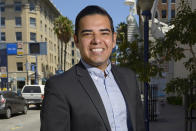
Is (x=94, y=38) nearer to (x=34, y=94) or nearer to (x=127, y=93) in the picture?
(x=127, y=93)

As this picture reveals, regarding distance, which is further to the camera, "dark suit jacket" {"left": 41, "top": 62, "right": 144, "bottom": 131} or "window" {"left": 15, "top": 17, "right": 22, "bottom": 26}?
"window" {"left": 15, "top": 17, "right": 22, "bottom": 26}

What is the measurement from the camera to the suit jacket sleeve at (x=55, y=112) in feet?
5.18

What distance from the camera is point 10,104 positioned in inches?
553

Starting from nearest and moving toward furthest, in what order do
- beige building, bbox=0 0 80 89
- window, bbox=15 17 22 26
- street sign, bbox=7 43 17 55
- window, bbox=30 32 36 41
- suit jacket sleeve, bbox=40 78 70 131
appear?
suit jacket sleeve, bbox=40 78 70 131 < street sign, bbox=7 43 17 55 < beige building, bbox=0 0 80 89 < window, bbox=15 17 22 26 < window, bbox=30 32 36 41

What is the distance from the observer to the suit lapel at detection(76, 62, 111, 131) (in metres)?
1.63

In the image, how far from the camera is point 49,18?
57.9 metres

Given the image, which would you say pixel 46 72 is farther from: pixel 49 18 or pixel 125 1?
pixel 125 1

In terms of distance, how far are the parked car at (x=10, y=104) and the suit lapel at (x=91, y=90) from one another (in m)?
12.7

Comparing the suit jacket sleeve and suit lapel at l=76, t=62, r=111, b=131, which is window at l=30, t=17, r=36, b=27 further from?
the suit jacket sleeve

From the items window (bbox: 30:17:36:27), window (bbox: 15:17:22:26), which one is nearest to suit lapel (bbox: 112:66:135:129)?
window (bbox: 30:17:36:27)

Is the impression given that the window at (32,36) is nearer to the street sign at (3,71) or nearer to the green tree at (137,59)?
the street sign at (3,71)

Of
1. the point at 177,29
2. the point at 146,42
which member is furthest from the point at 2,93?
the point at 177,29

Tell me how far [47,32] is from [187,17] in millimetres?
52980

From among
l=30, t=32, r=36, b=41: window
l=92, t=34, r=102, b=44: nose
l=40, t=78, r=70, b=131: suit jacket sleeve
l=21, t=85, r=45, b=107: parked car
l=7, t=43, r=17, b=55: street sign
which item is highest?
l=30, t=32, r=36, b=41: window
